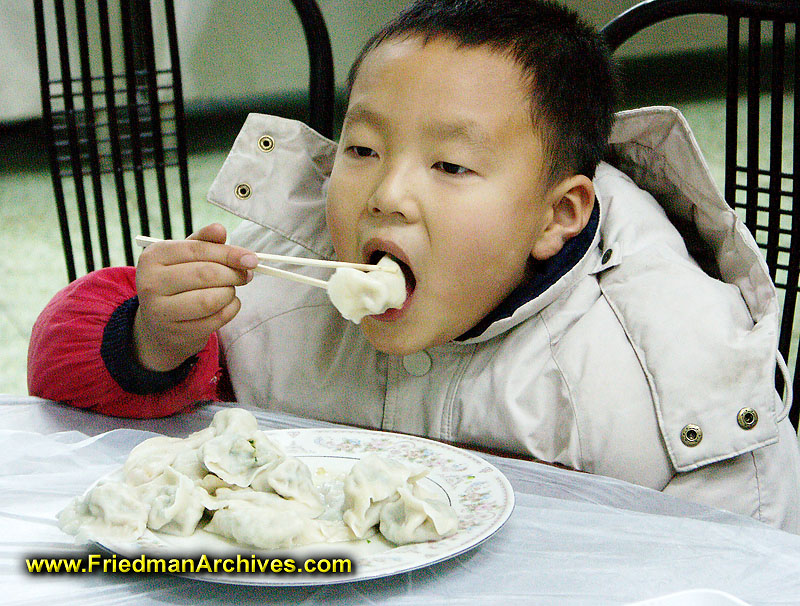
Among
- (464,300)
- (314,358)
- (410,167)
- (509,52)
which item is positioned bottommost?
(314,358)

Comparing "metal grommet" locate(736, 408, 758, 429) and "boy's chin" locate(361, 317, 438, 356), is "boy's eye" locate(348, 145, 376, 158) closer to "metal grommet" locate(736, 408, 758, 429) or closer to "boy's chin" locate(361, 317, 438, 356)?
"boy's chin" locate(361, 317, 438, 356)

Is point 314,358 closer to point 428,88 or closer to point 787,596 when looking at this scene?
point 428,88

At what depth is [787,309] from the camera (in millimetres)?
1246

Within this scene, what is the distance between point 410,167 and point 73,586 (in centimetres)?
50

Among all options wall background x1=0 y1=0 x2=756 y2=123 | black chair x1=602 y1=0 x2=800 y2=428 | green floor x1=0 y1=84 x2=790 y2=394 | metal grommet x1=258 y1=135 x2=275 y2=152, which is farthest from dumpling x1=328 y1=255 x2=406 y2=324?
wall background x1=0 y1=0 x2=756 y2=123

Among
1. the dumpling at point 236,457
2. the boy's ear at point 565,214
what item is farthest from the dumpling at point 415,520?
the boy's ear at point 565,214

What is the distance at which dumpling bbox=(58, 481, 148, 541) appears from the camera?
62 centimetres

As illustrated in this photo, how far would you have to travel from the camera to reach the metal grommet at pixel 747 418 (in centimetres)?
88

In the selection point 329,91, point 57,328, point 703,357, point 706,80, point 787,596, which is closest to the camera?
point 787,596

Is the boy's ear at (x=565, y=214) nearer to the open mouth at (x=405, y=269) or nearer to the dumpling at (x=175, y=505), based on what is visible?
the open mouth at (x=405, y=269)

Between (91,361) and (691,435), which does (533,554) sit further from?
(91,361)

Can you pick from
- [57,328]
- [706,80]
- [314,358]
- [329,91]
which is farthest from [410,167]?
[706,80]

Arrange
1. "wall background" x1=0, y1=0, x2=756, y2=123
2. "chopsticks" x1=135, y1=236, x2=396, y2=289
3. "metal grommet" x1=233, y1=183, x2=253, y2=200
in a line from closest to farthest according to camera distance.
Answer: "chopsticks" x1=135, y1=236, x2=396, y2=289, "metal grommet" x1=233, y1=183, x2=253, y2=200, "wall background" x1=0, y1=0, x2=756, y2=123

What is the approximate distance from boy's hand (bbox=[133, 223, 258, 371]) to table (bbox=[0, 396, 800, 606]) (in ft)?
0.59
